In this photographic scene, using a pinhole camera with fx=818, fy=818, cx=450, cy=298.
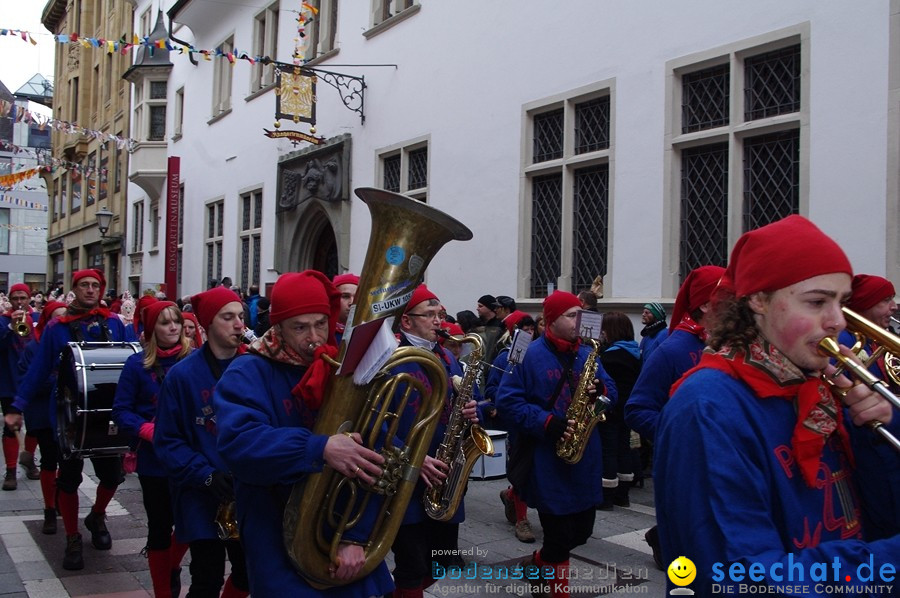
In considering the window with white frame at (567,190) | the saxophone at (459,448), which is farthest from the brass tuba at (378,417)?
the window with white frame at (567,190)

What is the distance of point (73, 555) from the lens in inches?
214

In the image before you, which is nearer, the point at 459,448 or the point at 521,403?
the point at 459,448

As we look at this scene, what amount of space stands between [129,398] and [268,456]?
8.08 feet

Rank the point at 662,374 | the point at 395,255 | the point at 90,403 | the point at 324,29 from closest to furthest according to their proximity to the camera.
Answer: the point at 395,255 → the point at 662,374 → the point at 90,403 → the point at 324,29

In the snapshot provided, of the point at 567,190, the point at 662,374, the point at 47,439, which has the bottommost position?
the point at 47,439

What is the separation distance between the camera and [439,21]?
12742 mm

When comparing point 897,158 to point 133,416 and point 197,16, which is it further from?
point 197,16

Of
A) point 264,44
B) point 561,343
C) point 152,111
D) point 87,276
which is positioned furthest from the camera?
point 152,111

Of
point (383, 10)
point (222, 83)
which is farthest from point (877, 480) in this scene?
point (222, 83)

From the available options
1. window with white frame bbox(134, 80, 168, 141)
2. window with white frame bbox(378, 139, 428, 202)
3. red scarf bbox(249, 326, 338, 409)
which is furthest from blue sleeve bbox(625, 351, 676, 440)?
window with white frame bbox(134, 80, 168, 141)

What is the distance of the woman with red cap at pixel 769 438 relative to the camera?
5.43ft

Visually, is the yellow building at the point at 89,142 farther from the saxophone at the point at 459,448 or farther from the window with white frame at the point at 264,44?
the saxophone at the point at 459,448

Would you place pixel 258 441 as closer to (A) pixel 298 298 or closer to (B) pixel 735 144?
(A) pixel 298 298

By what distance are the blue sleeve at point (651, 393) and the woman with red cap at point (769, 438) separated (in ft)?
7.54
